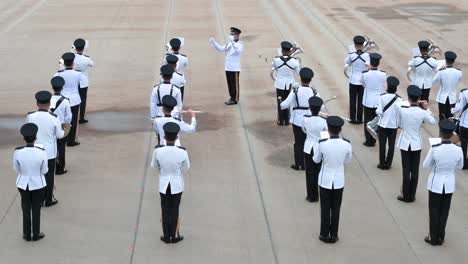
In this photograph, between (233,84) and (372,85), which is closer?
(372,85)

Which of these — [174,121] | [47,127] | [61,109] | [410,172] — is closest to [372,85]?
[410,172]

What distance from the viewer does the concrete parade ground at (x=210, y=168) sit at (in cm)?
809

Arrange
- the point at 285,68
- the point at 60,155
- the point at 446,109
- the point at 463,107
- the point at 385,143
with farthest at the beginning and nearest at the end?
the point at 285,68 → the point at 446,109 → the point at 385,143 → the point at 463,107 → the point at 60,155

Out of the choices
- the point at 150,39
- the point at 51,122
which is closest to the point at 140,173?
the point at 51,122

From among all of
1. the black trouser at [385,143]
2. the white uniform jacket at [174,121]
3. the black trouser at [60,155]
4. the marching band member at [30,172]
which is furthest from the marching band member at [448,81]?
the marching band member at [30,172]

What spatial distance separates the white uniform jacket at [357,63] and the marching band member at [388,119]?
172 cm

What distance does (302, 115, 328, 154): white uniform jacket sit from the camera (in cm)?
888

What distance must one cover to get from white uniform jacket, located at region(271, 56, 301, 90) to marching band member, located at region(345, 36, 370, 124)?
0.97m

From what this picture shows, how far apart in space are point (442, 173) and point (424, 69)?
4301 mm

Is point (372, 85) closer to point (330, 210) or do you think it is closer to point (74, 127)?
point (330, 210)

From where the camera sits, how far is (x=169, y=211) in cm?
805

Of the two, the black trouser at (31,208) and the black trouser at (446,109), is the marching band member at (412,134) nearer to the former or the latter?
the black trouser at (446,109)

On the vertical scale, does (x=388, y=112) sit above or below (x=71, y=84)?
below

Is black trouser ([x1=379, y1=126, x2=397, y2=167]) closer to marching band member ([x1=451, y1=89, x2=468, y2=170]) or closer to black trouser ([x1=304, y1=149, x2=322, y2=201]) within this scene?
marching band member ([x1=451, y1=89, x2=468, y2=170])
